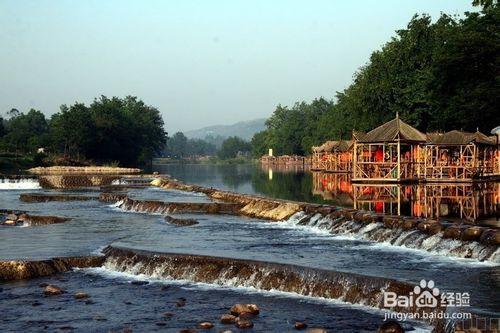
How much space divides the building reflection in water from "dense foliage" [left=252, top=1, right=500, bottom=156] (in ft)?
25.9

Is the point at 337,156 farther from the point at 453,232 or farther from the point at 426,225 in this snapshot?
the point at 453,232

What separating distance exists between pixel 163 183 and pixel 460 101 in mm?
29705

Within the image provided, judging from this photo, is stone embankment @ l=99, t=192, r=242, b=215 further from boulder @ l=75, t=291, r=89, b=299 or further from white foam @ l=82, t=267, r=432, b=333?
boulder @ l=75, t=291, r=89, b=299

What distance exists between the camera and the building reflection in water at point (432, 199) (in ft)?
95.8

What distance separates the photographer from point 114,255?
70.9 ft

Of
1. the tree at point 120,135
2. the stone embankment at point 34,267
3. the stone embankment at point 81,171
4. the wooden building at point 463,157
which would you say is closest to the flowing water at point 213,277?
the stone embankment at point 34,267

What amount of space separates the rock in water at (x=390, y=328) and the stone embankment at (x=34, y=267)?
39.3 feet

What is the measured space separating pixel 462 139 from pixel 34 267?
117 ft

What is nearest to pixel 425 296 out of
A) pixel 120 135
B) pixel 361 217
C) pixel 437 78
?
pixel 361 217

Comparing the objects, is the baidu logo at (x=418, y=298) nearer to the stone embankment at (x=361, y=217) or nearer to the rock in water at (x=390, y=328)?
the rock in water at (x=390, y=328)

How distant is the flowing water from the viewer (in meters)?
14.5

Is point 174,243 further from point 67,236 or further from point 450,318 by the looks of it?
point 450,318

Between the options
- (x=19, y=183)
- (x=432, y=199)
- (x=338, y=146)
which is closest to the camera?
(x=432, y=199)

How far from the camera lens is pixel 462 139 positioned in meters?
45.9
